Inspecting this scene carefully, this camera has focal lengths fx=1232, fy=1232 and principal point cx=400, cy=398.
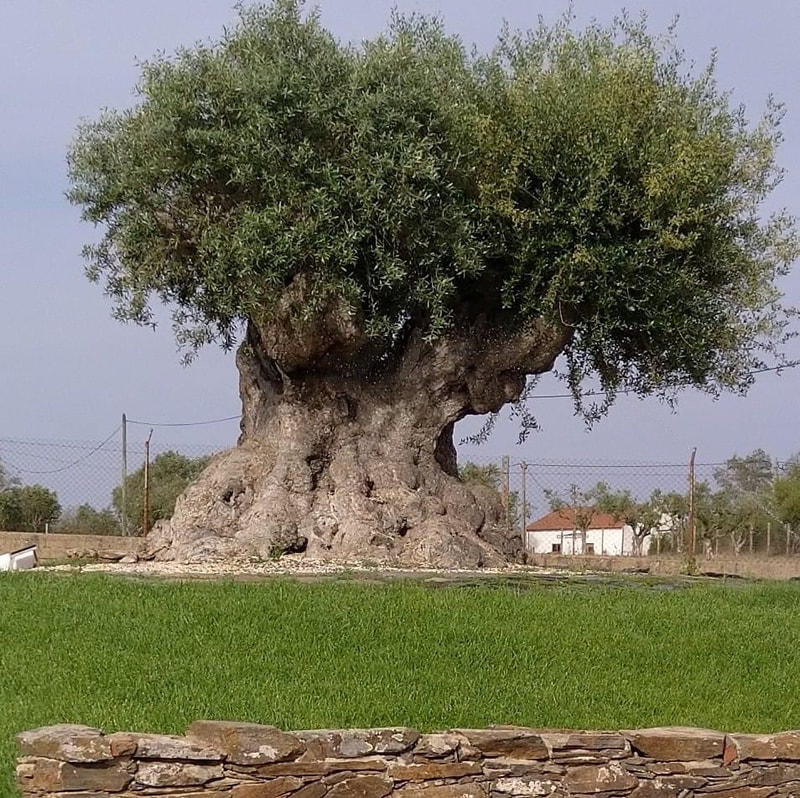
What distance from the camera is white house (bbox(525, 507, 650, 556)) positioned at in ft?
97.4

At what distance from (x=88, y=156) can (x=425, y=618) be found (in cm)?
847

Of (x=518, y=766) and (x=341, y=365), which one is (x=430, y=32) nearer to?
(x=341, y=365)

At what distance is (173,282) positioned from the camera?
15.4 m

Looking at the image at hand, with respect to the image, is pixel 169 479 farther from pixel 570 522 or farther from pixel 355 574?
pixel 355 574

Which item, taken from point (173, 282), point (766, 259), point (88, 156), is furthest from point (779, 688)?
point (88, 156)

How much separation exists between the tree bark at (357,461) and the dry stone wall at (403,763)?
323 inches

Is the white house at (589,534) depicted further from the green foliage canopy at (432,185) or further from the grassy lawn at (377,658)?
the grassy lawn at (377,658)

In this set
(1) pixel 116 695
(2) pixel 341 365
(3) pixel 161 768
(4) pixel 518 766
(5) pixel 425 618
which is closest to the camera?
(3) pixel 161 768

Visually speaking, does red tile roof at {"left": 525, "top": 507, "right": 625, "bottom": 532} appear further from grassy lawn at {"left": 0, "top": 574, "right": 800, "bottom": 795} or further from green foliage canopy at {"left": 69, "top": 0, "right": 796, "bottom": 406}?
grassy lawn at {"left": 0, "top": 574, "right": 800, "bottom": 795}

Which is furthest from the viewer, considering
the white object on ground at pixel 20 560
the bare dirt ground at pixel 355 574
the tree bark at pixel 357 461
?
the white object on ground at pixel 20 560

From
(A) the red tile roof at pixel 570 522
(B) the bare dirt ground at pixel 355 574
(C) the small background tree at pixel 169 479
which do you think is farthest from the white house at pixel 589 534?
(B) the bare dirt ground at pixel 355 574

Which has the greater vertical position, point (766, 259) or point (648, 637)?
point (766, 259)

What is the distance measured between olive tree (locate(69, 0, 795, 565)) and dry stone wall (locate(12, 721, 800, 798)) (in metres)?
8.15

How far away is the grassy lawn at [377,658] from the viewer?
24.4 feet
